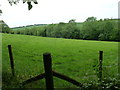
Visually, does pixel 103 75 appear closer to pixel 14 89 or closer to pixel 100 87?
pixel 100 87

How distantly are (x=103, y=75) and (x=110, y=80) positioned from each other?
64 centimetres

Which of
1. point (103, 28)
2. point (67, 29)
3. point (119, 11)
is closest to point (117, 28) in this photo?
point (103, 28)

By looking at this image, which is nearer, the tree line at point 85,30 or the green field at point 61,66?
the green field at point 61,66

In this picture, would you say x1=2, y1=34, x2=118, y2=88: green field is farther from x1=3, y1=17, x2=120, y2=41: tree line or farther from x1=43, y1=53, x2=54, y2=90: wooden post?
x1=3, y1=17, x2=120, y2=41: tree line

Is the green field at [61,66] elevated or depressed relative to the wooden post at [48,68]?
depressed

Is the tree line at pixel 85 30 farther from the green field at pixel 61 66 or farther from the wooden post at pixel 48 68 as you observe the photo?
the wooden post at pixel 48 68

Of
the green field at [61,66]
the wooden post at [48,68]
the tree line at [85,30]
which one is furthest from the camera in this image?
the tree line at [85,30]

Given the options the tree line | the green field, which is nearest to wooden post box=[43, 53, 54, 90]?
the green field

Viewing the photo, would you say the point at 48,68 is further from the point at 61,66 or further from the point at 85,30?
the point at 85,30

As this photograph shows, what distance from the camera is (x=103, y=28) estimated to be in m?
81.6

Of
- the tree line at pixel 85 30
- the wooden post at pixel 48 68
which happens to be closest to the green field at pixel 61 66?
the wooden post at pixel 48 68

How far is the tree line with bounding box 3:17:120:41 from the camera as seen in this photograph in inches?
3015

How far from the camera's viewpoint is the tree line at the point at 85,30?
7657 cm

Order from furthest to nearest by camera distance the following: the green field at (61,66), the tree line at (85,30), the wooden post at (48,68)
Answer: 1. the tree line at (85,30)
2. the green field at (61,66)
3. the wooden post at (48,68)
